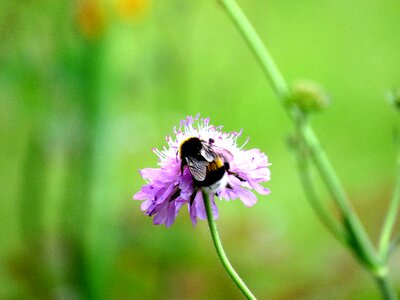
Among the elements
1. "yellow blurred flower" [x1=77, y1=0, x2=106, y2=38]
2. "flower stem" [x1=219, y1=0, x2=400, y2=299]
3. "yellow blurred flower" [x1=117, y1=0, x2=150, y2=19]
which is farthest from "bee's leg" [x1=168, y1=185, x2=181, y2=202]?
"yellow blurred flower" [x1=117, y1=0, x2=150, y2=19]

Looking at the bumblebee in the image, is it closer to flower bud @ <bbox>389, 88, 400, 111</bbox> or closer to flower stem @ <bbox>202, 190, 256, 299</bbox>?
flower stem @ <bbox>202, 190, 256, 299</bbox>

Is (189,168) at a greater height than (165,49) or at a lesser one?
lesser

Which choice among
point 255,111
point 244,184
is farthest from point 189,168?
point 255,111

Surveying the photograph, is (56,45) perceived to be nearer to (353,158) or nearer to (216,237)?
(216,237)

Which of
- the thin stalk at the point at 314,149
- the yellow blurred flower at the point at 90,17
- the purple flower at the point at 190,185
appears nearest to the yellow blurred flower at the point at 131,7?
the yellow blurred flower at the point at 90,17

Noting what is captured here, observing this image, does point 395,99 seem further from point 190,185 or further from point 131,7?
point 131,7

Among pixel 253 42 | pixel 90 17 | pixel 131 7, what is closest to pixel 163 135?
pixel 131 7

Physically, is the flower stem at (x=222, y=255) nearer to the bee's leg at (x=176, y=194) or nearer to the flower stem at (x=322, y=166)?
the bee's leg at (x=176, y=194)
